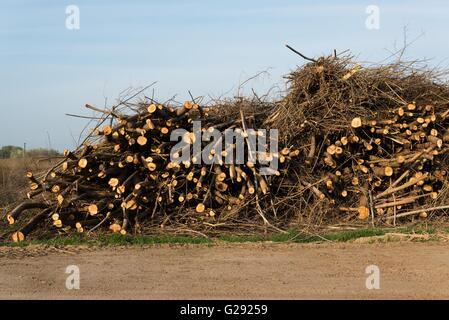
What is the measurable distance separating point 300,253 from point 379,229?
2.39 metres

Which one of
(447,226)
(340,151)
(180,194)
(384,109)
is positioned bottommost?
(447,226)

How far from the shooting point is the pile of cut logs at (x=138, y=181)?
10.5 m

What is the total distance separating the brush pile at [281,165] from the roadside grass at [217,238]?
0.49m

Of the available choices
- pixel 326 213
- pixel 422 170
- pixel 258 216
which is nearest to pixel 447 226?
pixel 422 170

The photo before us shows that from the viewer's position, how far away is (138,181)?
10.8 meters

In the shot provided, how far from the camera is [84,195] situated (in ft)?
34.3

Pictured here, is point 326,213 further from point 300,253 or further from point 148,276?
point 148,276

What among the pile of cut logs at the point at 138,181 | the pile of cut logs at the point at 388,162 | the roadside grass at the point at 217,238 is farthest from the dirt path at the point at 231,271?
the pile of cut logs at the point at 388,162

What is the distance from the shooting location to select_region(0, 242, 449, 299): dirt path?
6336 mm

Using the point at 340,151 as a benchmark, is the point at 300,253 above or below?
below

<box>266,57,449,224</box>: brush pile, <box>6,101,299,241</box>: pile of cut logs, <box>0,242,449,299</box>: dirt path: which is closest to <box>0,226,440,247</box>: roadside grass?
<box>0,242,449,299</box>: dirt path

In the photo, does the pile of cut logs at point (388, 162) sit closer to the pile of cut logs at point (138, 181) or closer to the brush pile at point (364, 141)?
the brush pile at point (364, 141)

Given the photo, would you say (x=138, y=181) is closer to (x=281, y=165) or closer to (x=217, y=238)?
(x=217, y=238)

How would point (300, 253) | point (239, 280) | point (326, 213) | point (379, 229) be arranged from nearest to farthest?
point (239, 280)
point (300, 253)
point (379, 229)
point (326, 213)
